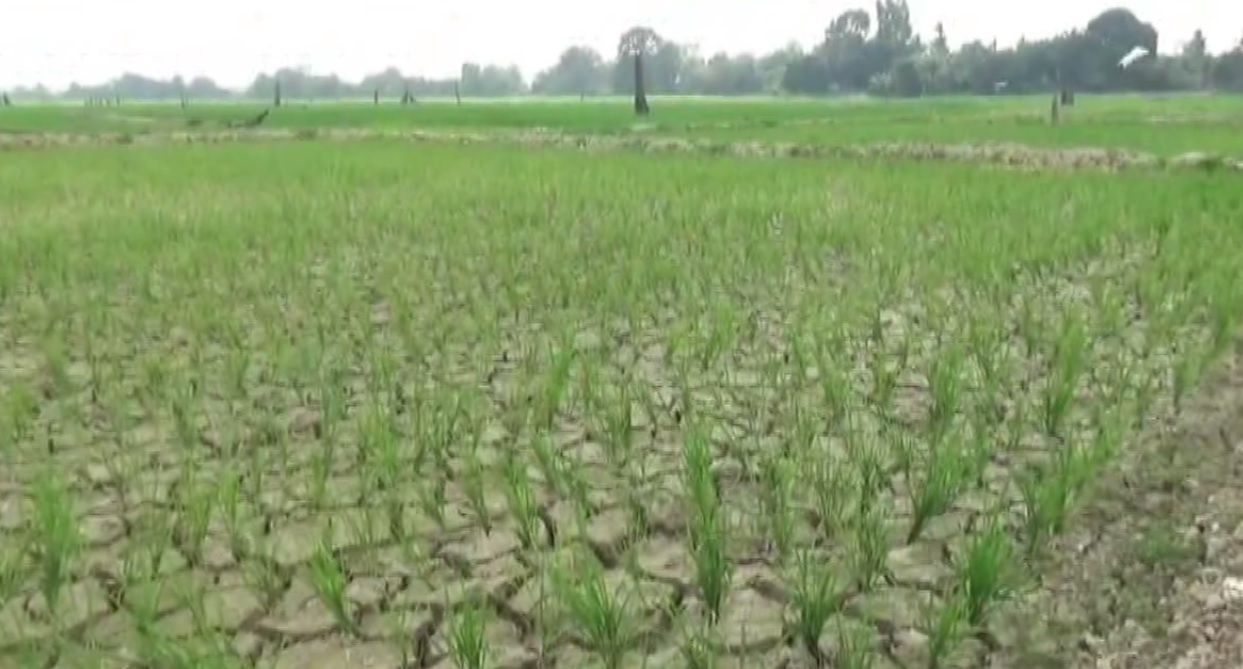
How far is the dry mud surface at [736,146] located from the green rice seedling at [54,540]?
9.02 meters

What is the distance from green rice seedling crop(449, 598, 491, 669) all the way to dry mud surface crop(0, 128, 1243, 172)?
8957mm

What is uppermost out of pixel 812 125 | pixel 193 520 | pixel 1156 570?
pixel 812 125

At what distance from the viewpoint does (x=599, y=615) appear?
1800 millimetres

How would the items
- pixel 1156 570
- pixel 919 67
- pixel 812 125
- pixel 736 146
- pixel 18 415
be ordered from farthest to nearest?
1. pixel 919 67
2. pixel 812 125
3. pixel 736 146
4. pixel 18 415
5. pixel 1156 570

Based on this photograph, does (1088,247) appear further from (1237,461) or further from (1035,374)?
(1237,461)

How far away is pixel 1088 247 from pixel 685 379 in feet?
10.1

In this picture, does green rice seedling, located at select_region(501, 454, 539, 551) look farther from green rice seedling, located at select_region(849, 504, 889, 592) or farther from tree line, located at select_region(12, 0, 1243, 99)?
tree line, located at select_region(12, 0, 1243, 99)

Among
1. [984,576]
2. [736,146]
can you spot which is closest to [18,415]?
[984,576]

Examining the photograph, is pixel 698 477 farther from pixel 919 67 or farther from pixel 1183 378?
pixel 919 67

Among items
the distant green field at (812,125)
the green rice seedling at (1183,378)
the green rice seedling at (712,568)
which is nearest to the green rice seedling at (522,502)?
the green rice seedling at (712,568)

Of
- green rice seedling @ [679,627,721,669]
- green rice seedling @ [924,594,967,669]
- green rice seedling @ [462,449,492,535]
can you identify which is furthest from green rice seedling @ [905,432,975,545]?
green rice seedling @ [462,449,492,535]

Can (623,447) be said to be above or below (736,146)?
below

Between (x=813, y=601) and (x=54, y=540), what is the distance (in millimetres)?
1528

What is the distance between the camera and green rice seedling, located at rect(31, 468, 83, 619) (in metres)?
2.03
